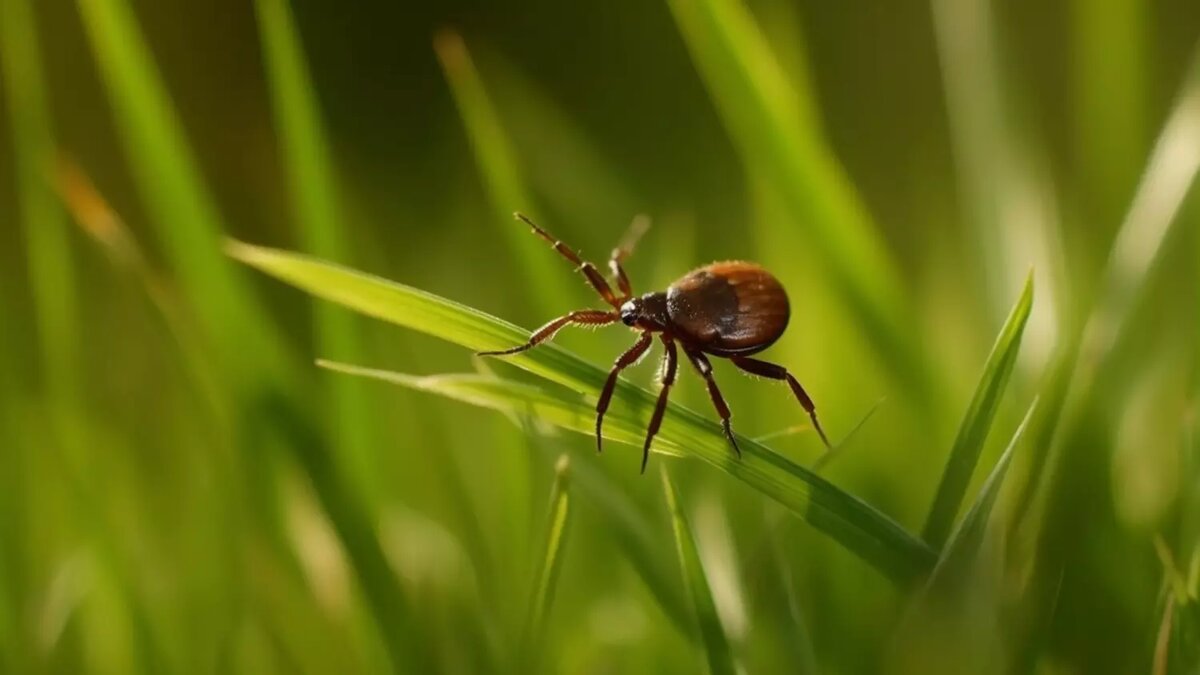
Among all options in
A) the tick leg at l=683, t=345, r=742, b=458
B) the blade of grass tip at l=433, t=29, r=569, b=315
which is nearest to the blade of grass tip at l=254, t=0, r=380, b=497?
the blade of grass tip at l=433, t=29, r=569, b=315

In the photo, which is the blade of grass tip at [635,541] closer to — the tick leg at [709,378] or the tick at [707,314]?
the tick leg at [709,378]

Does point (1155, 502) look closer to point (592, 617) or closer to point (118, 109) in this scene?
point (592, 617)

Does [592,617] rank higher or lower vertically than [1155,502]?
lower

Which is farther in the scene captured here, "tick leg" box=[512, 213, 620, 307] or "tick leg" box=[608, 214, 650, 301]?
"tick leg" box=[608, 214, 650, 301]

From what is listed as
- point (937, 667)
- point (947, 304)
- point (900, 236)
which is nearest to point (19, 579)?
point (937, 667)

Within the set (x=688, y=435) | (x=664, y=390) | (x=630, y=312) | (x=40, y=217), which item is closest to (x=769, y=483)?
(x=688, y=435)

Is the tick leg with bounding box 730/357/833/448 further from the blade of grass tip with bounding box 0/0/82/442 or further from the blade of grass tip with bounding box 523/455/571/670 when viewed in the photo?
the blade of grass tip with bounding box 0/0/82/442

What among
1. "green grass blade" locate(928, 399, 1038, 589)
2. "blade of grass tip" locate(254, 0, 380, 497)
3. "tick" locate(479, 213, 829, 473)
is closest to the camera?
"green grass blade" locate(928, 399, 1038, 589)

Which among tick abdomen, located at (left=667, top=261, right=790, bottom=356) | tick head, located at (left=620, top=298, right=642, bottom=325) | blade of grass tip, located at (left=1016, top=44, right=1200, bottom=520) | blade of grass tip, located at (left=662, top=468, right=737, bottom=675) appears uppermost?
blade of grass tip, located at (left=1016, top=44, right=1200, bottom=520)
